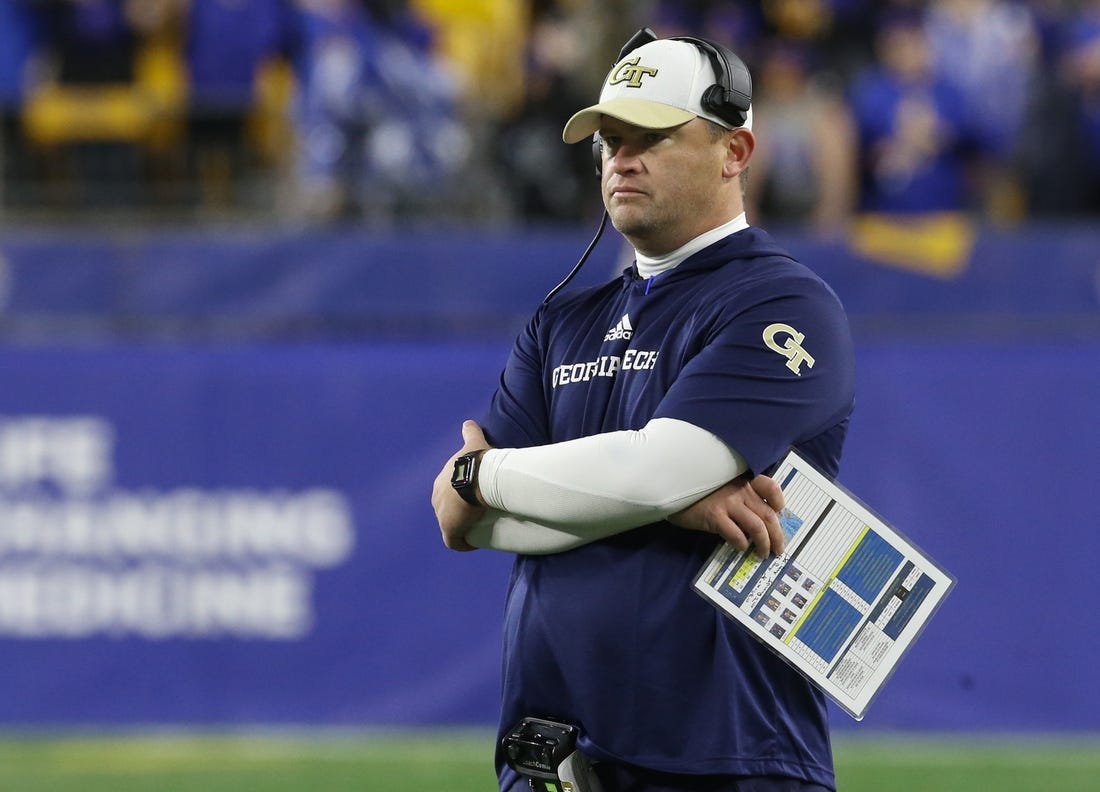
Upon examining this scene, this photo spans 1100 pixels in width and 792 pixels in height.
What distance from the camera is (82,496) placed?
9297 mm

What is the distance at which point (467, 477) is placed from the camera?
339 cm

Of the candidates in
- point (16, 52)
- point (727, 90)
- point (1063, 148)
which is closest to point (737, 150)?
point (727, 90)

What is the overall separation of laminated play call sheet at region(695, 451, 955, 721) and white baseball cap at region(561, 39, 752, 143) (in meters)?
0.68

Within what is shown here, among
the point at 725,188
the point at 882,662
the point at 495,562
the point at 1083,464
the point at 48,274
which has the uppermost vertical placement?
the point at 725,188

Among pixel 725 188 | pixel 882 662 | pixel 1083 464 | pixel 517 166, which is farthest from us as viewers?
pixel 517 166

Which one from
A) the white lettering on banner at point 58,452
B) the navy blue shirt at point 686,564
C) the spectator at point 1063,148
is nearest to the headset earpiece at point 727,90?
the navy blue shirt at point 686,564

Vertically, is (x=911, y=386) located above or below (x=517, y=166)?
Result: below

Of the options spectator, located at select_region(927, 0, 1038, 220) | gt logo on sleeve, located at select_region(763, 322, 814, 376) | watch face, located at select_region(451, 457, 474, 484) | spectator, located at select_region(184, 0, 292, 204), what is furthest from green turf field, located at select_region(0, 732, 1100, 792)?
gt logo on sleeve, located at select_region(763, 322, 814, 376)

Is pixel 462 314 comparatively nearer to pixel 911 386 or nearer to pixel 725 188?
pixel 911 386

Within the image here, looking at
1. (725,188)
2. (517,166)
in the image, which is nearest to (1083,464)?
(517,166)

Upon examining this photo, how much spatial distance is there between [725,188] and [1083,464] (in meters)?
6.31

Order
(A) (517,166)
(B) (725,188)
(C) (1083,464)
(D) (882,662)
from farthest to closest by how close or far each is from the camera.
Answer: (A) (517,166)
(C) (1083,464)
(B) (725,188)
(D) (882,662)

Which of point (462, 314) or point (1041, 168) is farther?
point (1041, 168)

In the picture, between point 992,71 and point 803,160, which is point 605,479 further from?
point 992,71
